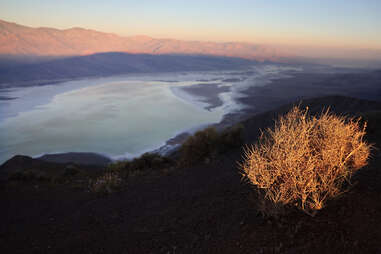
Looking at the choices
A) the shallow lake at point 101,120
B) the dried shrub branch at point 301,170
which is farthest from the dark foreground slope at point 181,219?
the shallow lake at point 101,120

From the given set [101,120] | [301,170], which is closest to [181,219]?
[301,170]

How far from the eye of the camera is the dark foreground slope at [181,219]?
3.14m

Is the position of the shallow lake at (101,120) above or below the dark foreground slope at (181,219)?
below

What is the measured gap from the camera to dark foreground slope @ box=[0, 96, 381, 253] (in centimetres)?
314

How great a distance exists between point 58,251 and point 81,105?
90.8 ft

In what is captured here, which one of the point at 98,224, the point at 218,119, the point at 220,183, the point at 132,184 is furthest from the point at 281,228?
the point at 218,119

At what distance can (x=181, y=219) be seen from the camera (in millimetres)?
4582

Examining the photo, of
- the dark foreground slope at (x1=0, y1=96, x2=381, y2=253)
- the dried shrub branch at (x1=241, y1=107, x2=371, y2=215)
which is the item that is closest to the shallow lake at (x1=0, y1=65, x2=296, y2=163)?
the dark foreground slope at (x1=0, y1=96, x2=381, y2=253)

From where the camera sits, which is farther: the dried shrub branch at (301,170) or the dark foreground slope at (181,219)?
the dried shrub branch at (301,170)

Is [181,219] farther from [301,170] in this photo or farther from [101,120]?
[101,120]

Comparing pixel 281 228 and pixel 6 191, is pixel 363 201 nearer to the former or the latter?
pixel 281 228

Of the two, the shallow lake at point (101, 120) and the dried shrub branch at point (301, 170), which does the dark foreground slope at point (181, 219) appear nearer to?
the dried shrub branch at point (301, 170)

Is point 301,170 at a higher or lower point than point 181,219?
higher

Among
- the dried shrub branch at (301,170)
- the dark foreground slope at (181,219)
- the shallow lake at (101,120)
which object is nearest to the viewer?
the dark foreground slope at (181,219)
